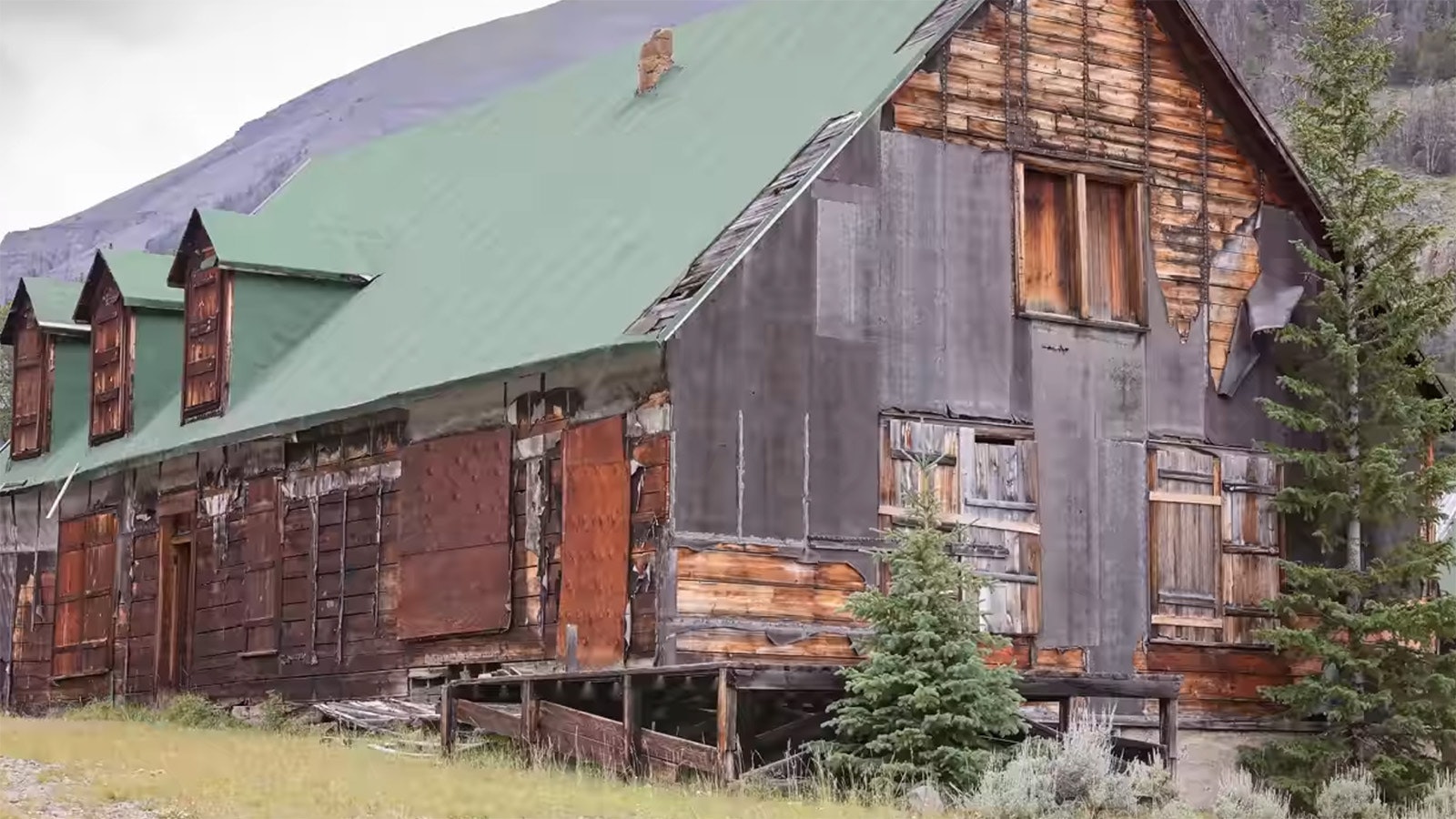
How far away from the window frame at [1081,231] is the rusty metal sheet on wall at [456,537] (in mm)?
5327

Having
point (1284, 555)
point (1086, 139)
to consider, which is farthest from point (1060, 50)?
point (1284, 555)

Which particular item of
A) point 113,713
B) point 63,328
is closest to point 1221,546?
point 113,713

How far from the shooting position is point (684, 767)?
1694 centimetres

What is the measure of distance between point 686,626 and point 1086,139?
6.99 meters

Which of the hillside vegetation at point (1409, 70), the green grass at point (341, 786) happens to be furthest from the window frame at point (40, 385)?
the hillside vegetation at point (1409, 70)

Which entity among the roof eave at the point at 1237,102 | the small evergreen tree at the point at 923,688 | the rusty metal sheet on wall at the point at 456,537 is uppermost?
the roof eave at the point at 1237,102

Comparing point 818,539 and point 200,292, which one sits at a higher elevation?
point 200,292

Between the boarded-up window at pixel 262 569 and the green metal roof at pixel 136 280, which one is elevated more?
the green metal roof at pixel 136 280

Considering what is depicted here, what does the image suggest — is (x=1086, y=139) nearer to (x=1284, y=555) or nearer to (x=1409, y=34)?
(x=1284, y=555)

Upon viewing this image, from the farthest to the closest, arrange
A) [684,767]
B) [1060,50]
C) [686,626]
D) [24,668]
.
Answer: [24,668], [1060,50], [686,626], [684,767]

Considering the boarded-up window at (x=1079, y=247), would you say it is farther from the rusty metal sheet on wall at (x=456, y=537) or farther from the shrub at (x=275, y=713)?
the shrub at (x=275, y=713)

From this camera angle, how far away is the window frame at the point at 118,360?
28.2 meters

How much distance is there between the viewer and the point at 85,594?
28766 millimetres

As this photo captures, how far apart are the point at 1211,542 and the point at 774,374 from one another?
18.2 ft
